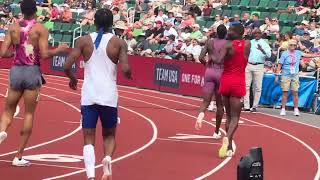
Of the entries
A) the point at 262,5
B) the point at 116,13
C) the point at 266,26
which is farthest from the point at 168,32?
the point at 116,13

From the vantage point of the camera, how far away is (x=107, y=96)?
817 cm

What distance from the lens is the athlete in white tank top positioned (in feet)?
26.5

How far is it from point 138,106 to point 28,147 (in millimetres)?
7441

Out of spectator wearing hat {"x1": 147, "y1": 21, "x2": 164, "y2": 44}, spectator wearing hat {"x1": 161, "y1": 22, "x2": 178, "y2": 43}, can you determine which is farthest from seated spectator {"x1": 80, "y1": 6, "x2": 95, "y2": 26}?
spectator wearing hat {"x1": 161, "y1": 22, "x2": 178, "y2": 43}

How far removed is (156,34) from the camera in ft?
87.6

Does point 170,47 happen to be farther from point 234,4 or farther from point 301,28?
point 234,4

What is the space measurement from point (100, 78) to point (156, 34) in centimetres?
1865

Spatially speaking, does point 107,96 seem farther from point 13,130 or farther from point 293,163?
point 13,130

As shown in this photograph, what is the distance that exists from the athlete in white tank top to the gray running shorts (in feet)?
4.98

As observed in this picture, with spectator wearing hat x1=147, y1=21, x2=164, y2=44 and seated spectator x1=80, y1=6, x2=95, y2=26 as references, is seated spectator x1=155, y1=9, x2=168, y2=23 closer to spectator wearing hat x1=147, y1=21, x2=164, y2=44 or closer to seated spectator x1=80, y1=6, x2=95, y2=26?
spectator wearing hat x1=147, y1=21, x2=164, y2=44

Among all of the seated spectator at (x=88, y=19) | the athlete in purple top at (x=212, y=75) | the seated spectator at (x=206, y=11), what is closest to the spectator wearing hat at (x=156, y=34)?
the seated spectator at (x=206, y=11)

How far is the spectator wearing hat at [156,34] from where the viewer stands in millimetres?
25877

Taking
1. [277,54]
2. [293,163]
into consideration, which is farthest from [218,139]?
[277,54]

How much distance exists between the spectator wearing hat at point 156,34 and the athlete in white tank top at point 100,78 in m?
17.7
